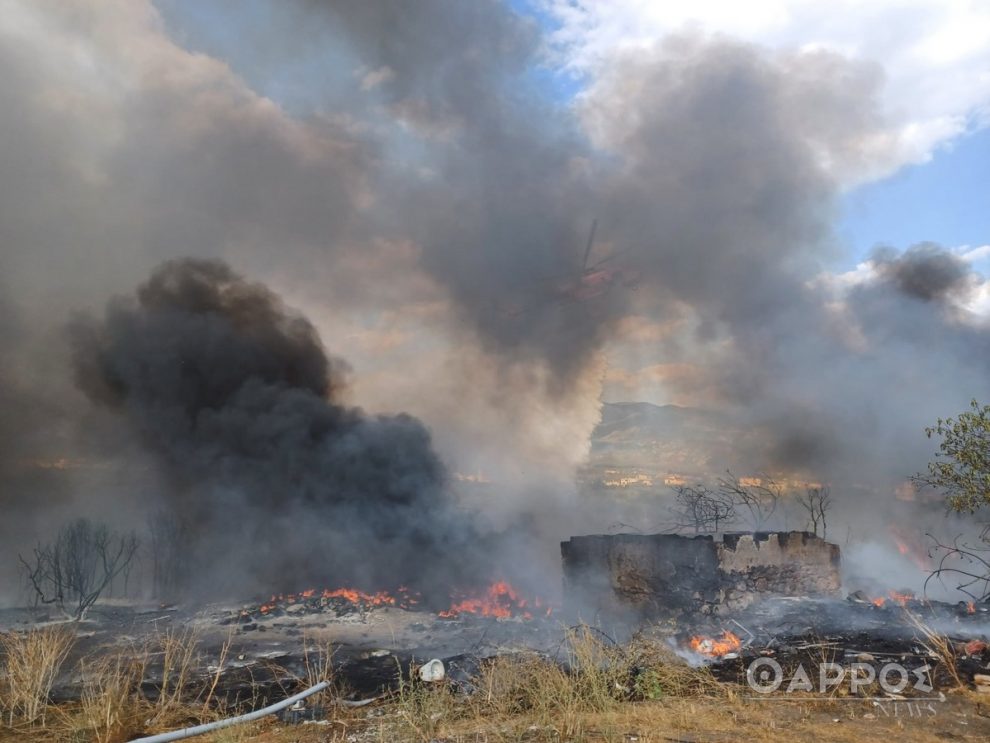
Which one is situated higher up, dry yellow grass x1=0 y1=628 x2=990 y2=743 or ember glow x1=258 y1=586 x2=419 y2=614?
dry yellow grass x1=0 y1=628 x2=990 y2=743

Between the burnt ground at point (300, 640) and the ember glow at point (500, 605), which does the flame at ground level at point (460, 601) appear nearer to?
the ember glow at point (500, 605)

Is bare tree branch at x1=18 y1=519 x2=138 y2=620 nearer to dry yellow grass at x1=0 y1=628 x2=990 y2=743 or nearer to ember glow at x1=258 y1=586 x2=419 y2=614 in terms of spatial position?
ember glow at x1=258 y1=586 x2=419 y2=614

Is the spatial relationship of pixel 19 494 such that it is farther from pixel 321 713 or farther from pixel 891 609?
pixel 891 609

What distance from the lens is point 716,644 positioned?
9773 mm

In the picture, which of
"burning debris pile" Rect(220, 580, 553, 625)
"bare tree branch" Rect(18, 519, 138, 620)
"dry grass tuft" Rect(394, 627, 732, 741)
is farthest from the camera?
"bare tree branch" Rect(18, 519, 138, 620)

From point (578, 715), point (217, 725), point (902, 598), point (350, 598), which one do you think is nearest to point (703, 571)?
point (902, 598)

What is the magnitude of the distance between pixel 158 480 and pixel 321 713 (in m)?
21.7

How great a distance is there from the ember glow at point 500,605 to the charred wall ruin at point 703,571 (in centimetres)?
359

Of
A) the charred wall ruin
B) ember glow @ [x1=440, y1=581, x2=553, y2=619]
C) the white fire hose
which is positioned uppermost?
the charred wall ruin

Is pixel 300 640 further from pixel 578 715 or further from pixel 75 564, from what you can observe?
pixel 75 564

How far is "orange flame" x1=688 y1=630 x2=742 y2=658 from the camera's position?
947 cm

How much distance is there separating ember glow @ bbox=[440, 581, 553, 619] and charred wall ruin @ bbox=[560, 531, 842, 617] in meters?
3.59

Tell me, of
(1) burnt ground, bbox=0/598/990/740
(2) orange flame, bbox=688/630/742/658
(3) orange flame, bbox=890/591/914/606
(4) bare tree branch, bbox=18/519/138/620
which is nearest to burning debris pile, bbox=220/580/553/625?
(1) burnt ground, bbox=0/598/990/740

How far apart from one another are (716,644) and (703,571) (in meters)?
2.57
